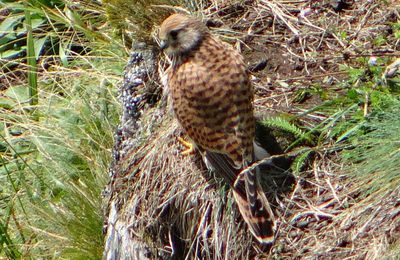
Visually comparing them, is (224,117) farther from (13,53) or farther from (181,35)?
→ (13,53)

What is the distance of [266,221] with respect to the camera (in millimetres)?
4273

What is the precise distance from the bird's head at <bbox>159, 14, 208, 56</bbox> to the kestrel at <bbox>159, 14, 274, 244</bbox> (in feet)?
0.18

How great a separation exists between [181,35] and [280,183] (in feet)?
3.18

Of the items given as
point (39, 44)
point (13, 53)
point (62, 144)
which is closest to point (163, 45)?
point (62, 144)

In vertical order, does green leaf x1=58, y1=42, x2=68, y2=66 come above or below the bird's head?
below

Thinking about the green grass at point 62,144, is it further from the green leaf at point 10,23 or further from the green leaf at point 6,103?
the green leaf at point 10,23

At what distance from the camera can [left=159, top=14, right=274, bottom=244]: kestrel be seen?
4309 millimetres

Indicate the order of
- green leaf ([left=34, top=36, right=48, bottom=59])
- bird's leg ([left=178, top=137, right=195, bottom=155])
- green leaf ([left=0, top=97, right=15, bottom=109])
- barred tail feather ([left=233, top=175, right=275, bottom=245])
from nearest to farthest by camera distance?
barred tail feather ([left=233, top=175, right=275, bottom=245])
bird's leg ([left=178, top=137, right=195, bottom=155])
green leaf ([left=0, top=97, right=15, bottom=109])
green leaf ([left=34, top=36, right=48, bottom=59])

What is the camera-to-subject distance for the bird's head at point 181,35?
485cm

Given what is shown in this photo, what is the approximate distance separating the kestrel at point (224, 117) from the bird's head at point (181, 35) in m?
0.05

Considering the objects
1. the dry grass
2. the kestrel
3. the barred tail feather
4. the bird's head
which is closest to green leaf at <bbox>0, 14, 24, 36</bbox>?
the dry grass

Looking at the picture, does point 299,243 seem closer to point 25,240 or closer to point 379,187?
point 379,187

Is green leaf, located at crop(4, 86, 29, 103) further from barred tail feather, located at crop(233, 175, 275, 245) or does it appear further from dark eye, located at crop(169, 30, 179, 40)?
barred tail feather, located at crop(233, 175, 275, 245)

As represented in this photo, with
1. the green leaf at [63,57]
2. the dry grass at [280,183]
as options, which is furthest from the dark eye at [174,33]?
the green leaf at [63,57]
